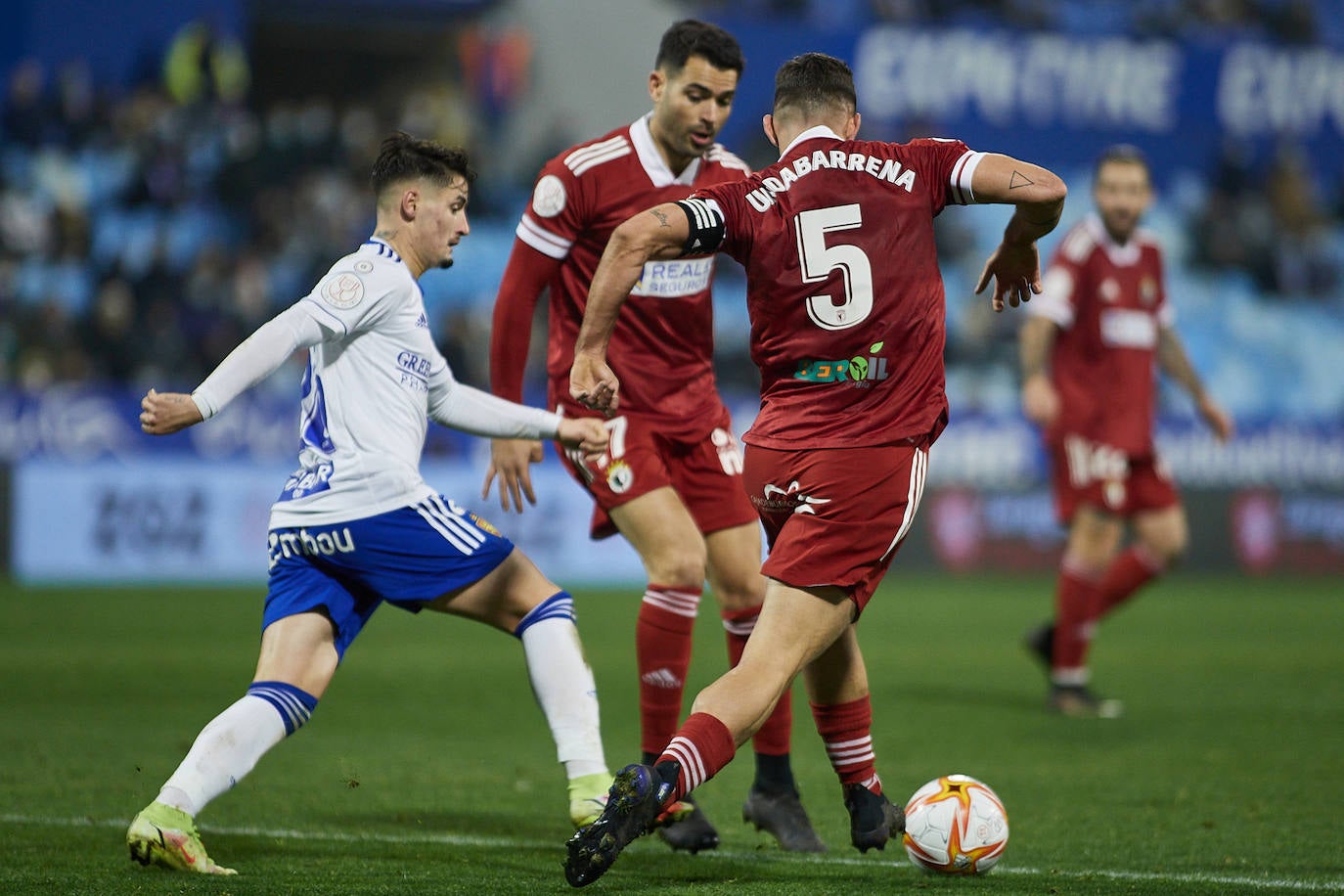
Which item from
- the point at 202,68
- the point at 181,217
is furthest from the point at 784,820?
the point at 202,68

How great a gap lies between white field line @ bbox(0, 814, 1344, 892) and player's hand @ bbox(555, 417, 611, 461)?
3.86ft

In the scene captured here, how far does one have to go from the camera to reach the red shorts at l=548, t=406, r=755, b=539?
5082 millimetres

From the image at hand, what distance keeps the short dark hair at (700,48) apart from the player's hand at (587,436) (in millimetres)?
1311

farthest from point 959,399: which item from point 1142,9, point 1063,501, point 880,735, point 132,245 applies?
point 880,735

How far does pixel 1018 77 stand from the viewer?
21.5 m

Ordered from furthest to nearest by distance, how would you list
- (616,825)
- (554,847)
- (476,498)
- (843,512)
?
(476,498) < (554,847) < (843,512) < (616,825)

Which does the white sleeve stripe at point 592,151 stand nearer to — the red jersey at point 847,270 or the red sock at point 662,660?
the red jersey at point 847,270

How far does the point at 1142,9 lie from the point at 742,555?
19.3 m

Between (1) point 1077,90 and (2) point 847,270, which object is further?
(1) point 1077,90

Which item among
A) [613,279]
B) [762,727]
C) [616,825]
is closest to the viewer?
[616,825]

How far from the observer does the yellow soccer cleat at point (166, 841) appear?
12.8 feet

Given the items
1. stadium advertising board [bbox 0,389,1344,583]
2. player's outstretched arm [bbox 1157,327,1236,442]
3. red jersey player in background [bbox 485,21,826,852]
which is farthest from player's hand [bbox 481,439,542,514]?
stadium advertising board [bbox 0,389,1344,583]

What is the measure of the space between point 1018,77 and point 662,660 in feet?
59.3

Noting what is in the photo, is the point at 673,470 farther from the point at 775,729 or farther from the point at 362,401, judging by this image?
the point at 362,401
